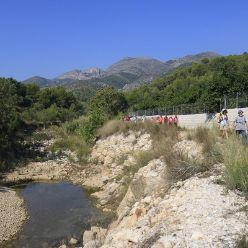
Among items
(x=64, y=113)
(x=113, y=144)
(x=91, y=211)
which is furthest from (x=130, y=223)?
(x=64, y=113)

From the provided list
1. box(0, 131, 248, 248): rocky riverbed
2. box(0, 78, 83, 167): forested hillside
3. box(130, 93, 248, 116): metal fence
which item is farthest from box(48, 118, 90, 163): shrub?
box(0, 131, 248, 248): rocky riverbed

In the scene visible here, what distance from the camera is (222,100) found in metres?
32.8

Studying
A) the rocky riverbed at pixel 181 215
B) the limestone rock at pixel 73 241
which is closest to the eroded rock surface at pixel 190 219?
the rocky riverbed at pixel 181 215

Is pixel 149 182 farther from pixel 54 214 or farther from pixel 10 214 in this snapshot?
pixel 10 214

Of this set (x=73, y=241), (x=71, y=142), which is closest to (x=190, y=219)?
(x=73, y=241)

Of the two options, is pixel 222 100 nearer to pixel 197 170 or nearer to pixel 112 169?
pixel 112 169

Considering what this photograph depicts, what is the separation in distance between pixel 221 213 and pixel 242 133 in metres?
8.38

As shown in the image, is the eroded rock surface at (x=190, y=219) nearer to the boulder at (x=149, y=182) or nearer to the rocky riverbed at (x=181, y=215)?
the rocky riverbed at (x=181, y=215)

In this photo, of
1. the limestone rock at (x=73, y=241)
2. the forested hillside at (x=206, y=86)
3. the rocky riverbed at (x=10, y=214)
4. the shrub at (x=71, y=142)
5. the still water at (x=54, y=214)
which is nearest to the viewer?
the limestone rock at (x=73, y=241)

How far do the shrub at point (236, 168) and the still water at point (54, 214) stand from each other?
10538 millimetres

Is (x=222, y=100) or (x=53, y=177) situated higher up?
(x=222, y=100)

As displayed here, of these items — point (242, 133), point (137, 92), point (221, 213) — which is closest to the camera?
point (221, 213)

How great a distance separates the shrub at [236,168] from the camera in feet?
33.7

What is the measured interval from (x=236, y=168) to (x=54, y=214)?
16837 mm
